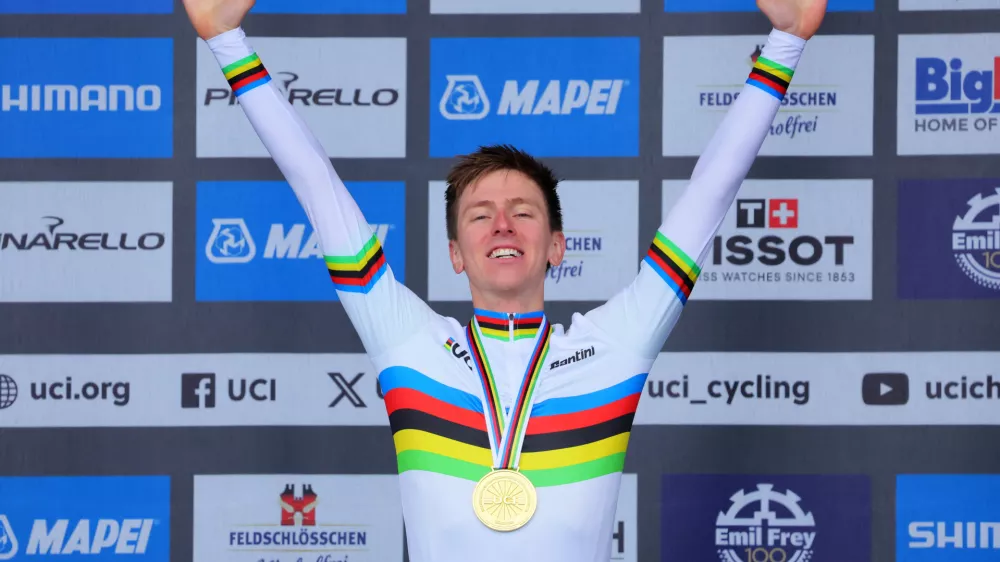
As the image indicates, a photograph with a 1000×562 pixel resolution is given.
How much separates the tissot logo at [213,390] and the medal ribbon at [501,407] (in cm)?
133

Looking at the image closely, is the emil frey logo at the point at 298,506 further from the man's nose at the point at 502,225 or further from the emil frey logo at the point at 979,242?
the emil frey logo at the point at 979,242

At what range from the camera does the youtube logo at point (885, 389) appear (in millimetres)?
2889

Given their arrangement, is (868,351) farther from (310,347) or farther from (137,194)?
(137,194)

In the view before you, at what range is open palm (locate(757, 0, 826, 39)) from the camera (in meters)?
1.72

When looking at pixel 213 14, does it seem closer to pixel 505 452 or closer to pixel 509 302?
pixel 509 302

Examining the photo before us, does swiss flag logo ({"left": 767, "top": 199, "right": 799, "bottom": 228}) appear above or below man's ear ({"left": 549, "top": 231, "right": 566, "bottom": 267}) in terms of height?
above

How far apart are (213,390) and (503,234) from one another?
1529 mm

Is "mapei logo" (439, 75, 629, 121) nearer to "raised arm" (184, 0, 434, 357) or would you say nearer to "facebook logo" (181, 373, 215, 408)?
"facebook logo" (181, 373, 215, 408)

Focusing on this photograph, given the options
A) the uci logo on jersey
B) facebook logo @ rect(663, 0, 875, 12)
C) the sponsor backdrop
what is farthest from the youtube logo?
facebook logo @ rect(663, 0, 875, 12)

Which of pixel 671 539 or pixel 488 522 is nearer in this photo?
pixel 488 522

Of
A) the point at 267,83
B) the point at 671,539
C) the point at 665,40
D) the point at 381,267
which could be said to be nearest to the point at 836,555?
the point at 671,539

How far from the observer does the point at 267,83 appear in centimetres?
170

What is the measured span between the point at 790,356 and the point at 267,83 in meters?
1.84

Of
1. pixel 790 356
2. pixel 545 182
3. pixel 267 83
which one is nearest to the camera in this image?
pixel 267 83
